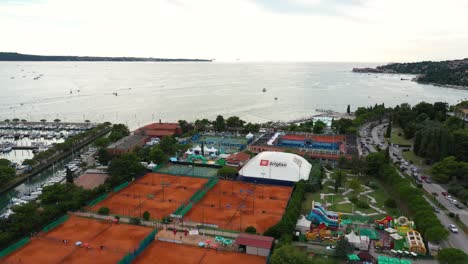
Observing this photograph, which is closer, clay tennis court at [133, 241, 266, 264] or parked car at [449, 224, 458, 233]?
clay tennis court at [133, 241, 266, 264]

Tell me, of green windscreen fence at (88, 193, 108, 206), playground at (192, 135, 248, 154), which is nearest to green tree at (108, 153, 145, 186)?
green windscreen fence at (88, 193, 108, 206)

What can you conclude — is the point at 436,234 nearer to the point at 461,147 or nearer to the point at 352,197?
the point at 352,197

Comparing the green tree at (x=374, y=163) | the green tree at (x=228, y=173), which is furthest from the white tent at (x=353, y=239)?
the green tree at (x=228, y=173)

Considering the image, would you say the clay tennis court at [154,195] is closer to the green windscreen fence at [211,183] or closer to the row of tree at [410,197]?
the green windscreen fence at [211,183]

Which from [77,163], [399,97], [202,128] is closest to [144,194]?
[77,163]

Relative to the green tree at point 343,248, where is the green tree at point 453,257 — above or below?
above

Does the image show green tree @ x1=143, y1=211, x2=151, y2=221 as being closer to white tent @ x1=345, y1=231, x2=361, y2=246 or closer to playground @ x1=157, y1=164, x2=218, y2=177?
playground @ x1=157, y1=164, x2=218, y2=177
